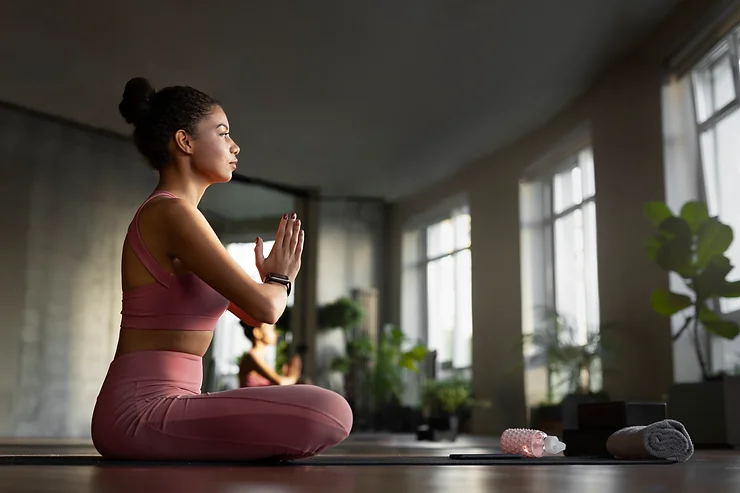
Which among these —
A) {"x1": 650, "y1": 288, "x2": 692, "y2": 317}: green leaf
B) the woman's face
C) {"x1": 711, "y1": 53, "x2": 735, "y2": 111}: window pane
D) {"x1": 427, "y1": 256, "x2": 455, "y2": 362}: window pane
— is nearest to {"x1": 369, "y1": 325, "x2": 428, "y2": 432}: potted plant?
{"x1": 427, "y1": 256, "x2": 455, "y2": 362}: window pane

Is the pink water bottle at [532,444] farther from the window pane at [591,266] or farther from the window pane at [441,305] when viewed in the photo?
the window pane at [441,305]

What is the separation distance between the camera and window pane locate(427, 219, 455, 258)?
42.9 ft

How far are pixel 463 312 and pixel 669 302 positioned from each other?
6.54 m

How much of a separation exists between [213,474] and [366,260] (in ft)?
40.8

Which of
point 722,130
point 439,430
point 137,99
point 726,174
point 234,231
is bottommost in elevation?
point 439,430

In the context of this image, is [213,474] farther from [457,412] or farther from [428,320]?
[428,320]

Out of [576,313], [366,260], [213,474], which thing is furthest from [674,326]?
[366,260]

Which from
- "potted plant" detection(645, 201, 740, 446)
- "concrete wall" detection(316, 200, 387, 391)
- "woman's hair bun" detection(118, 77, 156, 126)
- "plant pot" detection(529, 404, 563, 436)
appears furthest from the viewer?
"concrete wall" detection(316, 200, 387, 391)

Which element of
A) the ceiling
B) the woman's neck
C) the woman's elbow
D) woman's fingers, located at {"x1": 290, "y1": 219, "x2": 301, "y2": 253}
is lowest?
the woman's elbow

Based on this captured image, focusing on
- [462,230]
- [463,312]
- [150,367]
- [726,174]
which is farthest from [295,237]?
[462,230]

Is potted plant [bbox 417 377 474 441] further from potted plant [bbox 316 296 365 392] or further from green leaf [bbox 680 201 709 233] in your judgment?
green leaf [bbox 680 201 709 233]

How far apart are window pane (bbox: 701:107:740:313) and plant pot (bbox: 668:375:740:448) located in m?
1.42

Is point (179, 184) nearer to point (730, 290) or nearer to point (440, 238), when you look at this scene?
point (730, 290)

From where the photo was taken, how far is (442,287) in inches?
522
